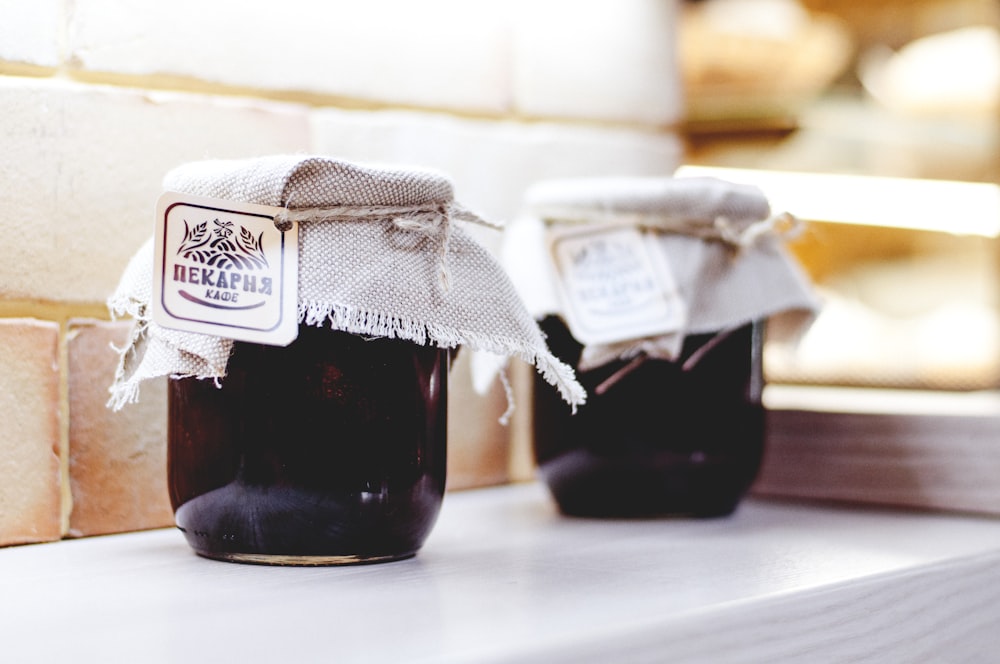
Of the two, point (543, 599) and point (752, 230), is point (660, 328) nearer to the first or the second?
point (752, 230)

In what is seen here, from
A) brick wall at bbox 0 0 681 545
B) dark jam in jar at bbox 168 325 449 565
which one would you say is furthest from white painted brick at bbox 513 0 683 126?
dark jam in jar at bbox 168 325 449 565

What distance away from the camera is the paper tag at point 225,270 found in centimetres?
54

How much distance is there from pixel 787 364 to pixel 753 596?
3.71 ft

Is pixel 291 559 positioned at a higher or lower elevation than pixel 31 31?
lower

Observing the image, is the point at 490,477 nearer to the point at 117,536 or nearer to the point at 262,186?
the point at 117,536

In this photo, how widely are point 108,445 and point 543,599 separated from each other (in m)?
0.35

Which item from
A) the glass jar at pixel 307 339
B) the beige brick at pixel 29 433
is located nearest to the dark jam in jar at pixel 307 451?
the glass jar at pixel 307 339

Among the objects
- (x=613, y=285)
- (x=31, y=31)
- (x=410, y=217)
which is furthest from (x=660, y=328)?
(x=31, y=31)

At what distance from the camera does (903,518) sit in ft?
2.78

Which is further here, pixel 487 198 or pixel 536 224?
pixel 487 198

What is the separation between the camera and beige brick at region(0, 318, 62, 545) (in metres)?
0.69

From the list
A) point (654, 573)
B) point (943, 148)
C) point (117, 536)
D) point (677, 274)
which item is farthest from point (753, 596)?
point (943, 148)

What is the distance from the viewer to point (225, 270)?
549 mm

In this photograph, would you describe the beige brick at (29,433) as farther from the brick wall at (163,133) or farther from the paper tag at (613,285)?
the paper tag at (613,285)
